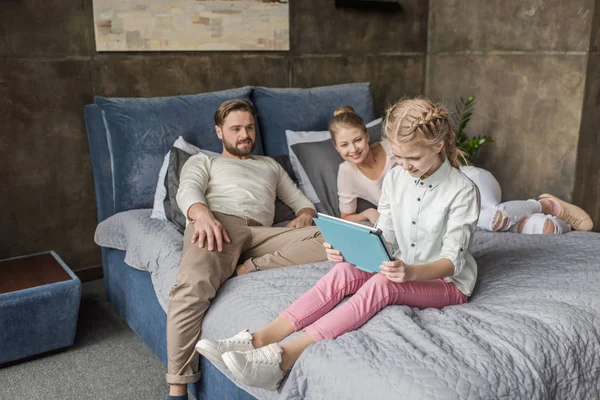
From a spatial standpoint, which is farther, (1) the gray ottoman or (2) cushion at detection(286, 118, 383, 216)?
(2) cushion at detection(286, 118, 383, 216)

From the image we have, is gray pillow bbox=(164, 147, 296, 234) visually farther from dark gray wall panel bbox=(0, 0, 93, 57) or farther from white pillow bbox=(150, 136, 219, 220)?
dark gray wall panel bbox=(0, 0, 93, 57)

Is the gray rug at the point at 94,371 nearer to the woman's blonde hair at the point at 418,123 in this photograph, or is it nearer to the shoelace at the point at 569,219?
the woman's blonde hair at the point at 418,123

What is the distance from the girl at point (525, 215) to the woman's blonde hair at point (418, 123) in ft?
3.15

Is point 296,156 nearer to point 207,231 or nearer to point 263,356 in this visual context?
point 207,231

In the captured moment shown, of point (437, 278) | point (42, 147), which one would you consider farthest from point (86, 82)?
point (437, 278)

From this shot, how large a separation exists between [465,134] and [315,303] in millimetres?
2437

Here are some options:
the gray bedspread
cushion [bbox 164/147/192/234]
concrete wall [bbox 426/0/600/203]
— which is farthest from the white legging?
cushion [bbox 164/147/192/234]

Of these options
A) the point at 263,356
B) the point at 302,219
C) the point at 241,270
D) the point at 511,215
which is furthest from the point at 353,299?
the point at 511,215

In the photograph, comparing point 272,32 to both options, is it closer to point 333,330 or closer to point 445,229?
point 445,229

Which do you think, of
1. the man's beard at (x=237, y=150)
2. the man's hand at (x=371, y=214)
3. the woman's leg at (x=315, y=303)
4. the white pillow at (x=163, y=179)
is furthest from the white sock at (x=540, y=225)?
the white pillow at (x=163, y=179)

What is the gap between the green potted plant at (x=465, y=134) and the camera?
12.2ft

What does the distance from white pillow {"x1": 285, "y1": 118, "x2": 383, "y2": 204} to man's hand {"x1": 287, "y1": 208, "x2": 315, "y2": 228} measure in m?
0.21

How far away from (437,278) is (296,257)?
676mm

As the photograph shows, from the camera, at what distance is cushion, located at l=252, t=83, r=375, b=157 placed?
3148 millimetres
